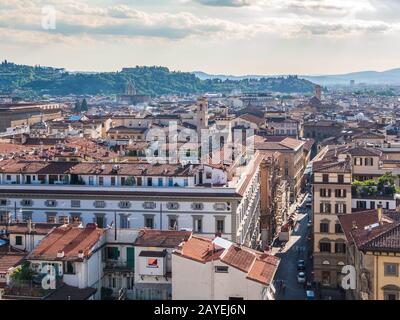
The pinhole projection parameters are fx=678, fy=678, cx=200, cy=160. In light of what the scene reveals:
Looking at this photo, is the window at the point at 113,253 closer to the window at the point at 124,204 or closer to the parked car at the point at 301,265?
the window at the point at 124,204

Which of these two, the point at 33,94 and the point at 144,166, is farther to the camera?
the point at 33,94

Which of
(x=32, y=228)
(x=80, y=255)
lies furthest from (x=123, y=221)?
(x=80, y=255)

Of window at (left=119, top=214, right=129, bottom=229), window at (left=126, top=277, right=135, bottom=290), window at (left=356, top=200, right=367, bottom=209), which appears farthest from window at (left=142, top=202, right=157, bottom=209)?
window at (left=356, top=200, right=367, bottom=209)

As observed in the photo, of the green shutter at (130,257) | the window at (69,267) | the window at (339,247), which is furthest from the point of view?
the window at (339,247)

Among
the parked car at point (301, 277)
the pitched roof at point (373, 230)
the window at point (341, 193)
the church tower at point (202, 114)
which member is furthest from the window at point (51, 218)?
the church tower at point (202, 114)

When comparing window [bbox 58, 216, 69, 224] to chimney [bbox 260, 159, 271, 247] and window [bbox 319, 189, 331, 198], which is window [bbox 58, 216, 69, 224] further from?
chimney [bbox 260, 159, 271, 247]

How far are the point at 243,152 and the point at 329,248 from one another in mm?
5261

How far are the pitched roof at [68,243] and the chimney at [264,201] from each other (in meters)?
11.6

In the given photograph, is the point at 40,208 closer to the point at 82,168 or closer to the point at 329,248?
the point at 82,168

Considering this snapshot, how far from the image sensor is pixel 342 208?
1841 cm

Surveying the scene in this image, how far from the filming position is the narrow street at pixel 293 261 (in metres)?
16.8

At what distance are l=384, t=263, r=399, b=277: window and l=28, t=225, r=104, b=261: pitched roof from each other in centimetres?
492
